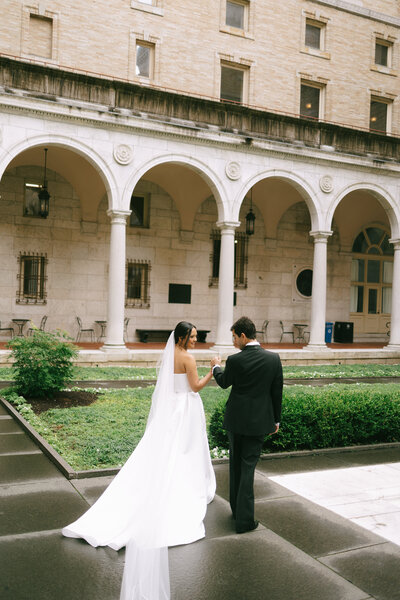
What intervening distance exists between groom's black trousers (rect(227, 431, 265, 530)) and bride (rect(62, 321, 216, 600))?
0.32 m

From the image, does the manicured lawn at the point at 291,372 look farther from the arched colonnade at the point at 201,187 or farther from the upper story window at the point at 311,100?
the upper story window at the point at 311,100

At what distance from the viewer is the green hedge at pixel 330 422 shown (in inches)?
320

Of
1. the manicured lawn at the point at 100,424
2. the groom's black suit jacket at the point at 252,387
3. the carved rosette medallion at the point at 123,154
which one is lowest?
the manicured lawn at the point at 100,424

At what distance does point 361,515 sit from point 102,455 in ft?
11.1

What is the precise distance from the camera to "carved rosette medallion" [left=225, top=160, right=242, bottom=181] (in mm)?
19219

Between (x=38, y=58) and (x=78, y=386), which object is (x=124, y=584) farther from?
(x=38, y=58)

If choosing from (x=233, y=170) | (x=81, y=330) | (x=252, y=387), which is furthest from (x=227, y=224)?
(x=252, y=387)

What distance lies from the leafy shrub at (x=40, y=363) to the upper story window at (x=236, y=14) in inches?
732

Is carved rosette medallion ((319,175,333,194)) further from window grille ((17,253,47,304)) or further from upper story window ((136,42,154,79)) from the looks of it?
window grille ((17,253,47,304))

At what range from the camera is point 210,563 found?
446cm

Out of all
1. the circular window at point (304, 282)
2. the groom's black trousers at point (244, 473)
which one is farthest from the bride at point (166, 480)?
the circular window at point (304, 282)

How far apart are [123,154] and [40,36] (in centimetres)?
680

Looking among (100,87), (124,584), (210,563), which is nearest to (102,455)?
(210,563)

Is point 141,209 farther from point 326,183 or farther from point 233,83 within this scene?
point 326,183
